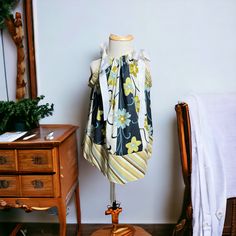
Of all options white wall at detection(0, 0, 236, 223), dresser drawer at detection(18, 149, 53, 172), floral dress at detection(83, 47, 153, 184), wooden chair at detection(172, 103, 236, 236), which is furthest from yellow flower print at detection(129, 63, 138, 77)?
dresser drawer at detection(18, 149, 53, 172)

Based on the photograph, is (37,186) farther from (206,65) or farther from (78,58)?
(206,65)

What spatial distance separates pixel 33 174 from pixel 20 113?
13.4 inches

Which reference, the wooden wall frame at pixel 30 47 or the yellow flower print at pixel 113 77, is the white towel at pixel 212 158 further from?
the wooden wall frame at pixel 30 47

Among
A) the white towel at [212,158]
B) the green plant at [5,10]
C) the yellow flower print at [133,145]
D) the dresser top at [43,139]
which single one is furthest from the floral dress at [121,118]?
the green plant at [5,10]

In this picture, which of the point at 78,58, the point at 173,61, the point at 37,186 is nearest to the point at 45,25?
the point at 78,58

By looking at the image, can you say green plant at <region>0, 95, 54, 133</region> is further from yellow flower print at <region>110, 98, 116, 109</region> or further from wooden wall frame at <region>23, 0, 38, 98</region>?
yellow flower print at <region>110, 98, 116, 109</region>

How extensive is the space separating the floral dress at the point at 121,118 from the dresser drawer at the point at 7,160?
38cm

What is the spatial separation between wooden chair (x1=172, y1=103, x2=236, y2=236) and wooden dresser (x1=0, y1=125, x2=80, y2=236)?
1.93 ft

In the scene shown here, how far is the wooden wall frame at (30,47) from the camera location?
168 cm

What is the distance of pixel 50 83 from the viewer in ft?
5.84

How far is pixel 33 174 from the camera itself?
4.62 ft

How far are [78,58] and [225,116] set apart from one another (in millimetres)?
895

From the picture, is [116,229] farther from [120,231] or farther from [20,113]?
[20,113]

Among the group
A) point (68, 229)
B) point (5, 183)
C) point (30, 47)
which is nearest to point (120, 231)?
point (68, 229)
